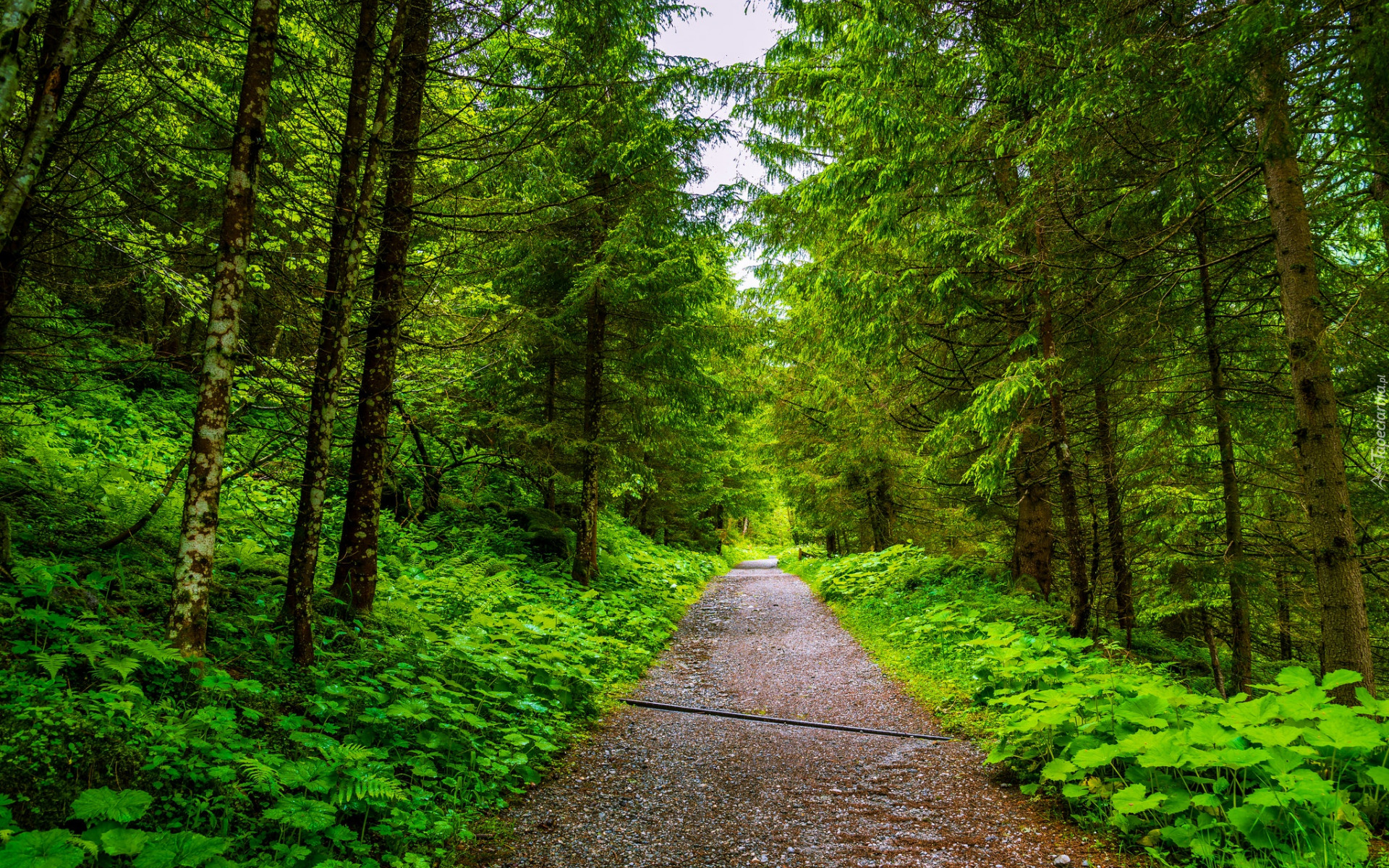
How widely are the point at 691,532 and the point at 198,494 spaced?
24510mm

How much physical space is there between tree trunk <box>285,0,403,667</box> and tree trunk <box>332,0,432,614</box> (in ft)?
1.26

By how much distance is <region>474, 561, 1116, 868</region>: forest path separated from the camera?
382cm

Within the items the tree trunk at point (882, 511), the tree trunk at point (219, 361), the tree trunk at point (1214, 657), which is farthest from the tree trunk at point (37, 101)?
the tree trunk at point (882, 511)

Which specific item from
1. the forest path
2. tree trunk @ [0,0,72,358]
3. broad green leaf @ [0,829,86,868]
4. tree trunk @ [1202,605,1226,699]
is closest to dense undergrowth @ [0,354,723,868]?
broad green leaf @ [0,829,86,868]

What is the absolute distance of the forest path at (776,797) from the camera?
382 centimetres

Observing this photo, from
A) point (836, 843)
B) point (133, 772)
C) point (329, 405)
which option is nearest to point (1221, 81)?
point (836, 843)

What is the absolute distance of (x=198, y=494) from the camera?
150 inches

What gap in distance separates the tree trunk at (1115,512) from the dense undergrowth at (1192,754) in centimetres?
204

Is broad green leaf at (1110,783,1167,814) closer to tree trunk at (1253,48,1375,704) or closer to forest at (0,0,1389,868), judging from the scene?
forest at (0,0,1389,868)

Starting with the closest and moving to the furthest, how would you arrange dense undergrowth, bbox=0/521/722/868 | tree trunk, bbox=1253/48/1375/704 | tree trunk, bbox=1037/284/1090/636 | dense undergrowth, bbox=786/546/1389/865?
1. dense undergrowth, bbox=0/521/722/868
2. dense undergrowth, bbox=786/546/1389/865
3. tree trunk, bbox=1253/48/1375/704
4. tree trunk, bbox=1037/284/1090/636

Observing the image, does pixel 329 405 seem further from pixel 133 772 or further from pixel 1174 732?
pixel 1174 732

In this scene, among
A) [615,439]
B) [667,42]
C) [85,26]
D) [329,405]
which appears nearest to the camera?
[85,26]

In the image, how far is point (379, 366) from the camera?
18.9 ft

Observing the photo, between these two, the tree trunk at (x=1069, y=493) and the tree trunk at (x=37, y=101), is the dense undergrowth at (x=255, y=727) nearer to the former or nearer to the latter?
the tree trunk at (x=37, y=101)
